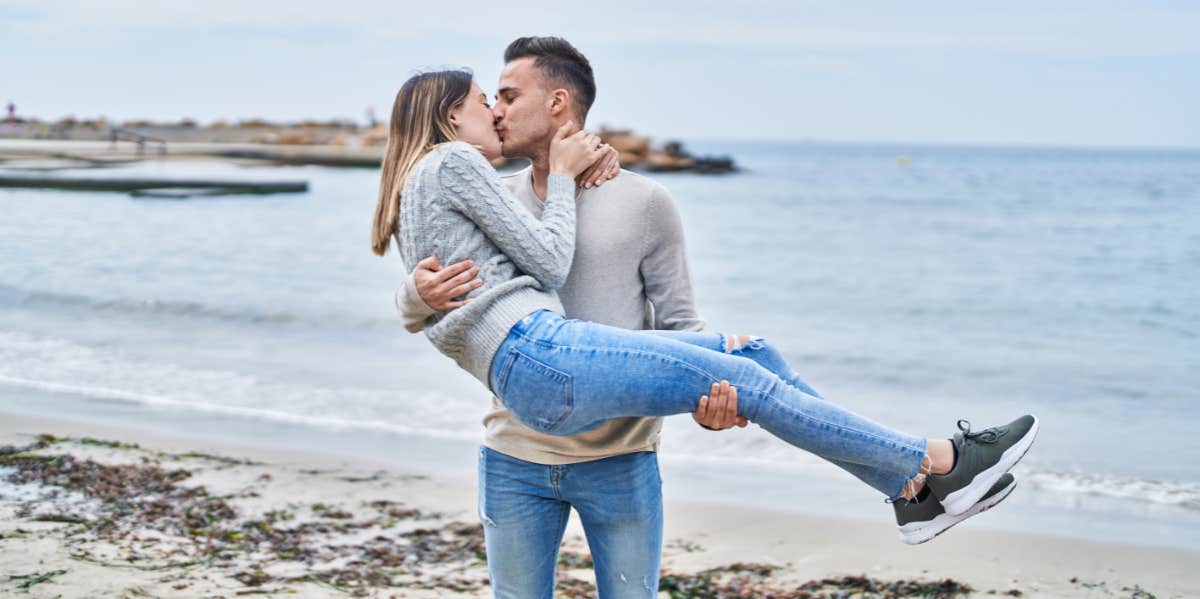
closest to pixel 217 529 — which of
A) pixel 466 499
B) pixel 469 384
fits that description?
pixel 466 499

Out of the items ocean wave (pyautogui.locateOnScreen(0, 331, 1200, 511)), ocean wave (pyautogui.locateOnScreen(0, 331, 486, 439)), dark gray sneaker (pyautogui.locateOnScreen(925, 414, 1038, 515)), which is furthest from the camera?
ocean wave (pyautogui.locateOnScreen(0, 331, 486, 439))

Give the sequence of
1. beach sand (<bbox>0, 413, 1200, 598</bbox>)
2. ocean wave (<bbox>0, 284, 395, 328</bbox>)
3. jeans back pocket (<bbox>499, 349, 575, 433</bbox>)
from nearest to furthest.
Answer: jeans back pocket (<bbox>499, 349, 575, 433</bbox>) < beach sand (<bbox>0, 413, 1200, 598</bbox>) < ocean wave (<bbox>0, 284, 395, 328</bbox>)

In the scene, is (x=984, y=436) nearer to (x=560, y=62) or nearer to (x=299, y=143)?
(x=560, y=62)

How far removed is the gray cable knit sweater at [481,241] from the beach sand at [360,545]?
239 cm

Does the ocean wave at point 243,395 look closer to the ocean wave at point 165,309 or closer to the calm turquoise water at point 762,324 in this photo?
the calm turquoise water at point 762,324

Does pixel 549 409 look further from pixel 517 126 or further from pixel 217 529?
pixel 217 529

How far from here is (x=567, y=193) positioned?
253 centimetres

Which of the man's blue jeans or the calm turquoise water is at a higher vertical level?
the man's blue jeans

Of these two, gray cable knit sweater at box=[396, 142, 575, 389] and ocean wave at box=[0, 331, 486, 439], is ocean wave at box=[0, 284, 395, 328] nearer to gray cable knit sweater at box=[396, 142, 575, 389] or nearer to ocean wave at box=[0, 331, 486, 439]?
ocean wave at box=[0, 331, 486, 439]

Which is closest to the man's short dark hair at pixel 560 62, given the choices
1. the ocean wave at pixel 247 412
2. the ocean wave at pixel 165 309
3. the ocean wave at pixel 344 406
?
the ocean wave at pixel 344 406

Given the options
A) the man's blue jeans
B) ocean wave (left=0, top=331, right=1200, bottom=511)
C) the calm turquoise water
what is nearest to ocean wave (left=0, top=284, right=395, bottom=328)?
the calm turquoise water

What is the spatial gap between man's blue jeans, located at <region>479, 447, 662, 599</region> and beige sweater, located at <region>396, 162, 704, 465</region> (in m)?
0.05

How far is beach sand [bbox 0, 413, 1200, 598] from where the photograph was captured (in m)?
4.53

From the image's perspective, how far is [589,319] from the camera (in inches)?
104
